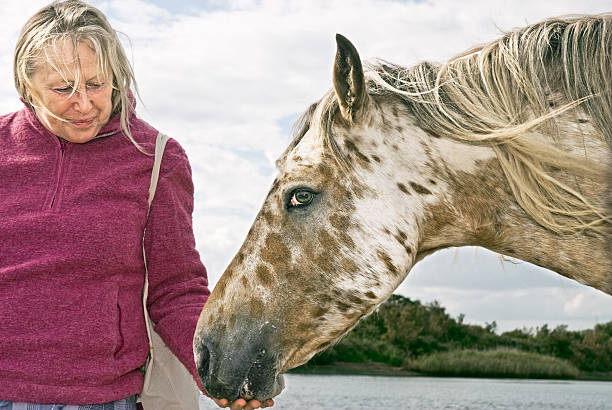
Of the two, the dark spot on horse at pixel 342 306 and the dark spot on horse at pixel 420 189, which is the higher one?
the dark spot on horse at pixel 420 189

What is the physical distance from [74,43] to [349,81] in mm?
923

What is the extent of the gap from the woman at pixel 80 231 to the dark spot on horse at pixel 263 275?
335 millimetres

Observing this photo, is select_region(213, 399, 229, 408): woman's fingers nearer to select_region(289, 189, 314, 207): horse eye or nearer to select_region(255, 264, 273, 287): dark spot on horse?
select_region(255, 264, 273, 287): dark spot on horse

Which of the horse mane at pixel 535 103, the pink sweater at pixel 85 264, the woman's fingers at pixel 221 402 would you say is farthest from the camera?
the woman's fingers at pixel 221 402

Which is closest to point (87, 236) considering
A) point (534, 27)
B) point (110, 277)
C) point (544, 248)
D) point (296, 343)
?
point (110, 277)

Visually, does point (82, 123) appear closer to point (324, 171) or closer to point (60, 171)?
point (60, 171)

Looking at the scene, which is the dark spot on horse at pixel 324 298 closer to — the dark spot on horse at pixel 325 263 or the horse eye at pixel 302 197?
the dark spot on horse at pixel 325 263

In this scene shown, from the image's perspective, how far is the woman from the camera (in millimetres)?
1999

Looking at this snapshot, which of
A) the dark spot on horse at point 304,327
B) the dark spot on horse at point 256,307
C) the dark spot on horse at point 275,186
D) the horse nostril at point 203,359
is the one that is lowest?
the horse nostril at point 203,359

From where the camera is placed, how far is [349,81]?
77.6 inches

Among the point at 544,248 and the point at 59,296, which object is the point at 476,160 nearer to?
the point at 544,248

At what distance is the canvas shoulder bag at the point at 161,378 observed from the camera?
214 centimetres

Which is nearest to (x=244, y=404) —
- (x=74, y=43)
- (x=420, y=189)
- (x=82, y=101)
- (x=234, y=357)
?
(x=234, y=357)

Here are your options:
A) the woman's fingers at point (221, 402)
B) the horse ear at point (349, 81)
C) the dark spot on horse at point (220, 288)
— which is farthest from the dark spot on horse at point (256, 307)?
the horse ear at point (349, 81)
